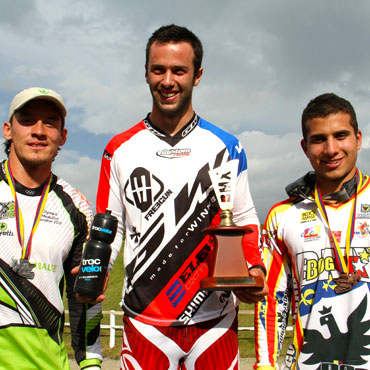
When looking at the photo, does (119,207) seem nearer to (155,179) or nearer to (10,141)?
(155,179)

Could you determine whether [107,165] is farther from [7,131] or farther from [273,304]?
[273,304]

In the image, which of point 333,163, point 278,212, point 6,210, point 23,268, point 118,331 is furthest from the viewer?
point 118,331

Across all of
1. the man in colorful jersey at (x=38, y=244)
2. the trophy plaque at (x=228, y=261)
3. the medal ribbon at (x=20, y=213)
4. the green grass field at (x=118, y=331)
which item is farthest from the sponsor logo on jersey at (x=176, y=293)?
the green grass field at (x=118, y=331)

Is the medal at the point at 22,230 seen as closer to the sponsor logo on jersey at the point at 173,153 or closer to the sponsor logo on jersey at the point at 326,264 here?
the sponsor logo on jersey at the point at 173,153

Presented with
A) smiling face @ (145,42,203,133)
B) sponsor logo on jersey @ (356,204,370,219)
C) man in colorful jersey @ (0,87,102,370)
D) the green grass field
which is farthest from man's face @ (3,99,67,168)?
the green grass field

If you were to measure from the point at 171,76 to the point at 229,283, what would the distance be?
4.57 feet

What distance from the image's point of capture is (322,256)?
106 inches

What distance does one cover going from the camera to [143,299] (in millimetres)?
2576

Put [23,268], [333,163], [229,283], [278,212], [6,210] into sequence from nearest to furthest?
[229,283] → [23,268] → [6,210] → [333,163] → [278,212]

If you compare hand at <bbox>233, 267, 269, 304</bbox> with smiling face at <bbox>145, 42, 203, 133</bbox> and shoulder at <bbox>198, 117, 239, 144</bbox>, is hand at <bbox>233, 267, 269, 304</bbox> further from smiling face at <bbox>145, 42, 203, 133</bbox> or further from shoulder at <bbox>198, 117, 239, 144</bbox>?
smiling face at <bbox>145, 42, 203, 133</bbox>

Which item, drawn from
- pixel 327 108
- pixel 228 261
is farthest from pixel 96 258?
pixel 327 108

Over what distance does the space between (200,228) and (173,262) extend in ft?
0.92

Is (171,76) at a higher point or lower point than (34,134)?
higher

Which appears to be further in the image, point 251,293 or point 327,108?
point 327,108
